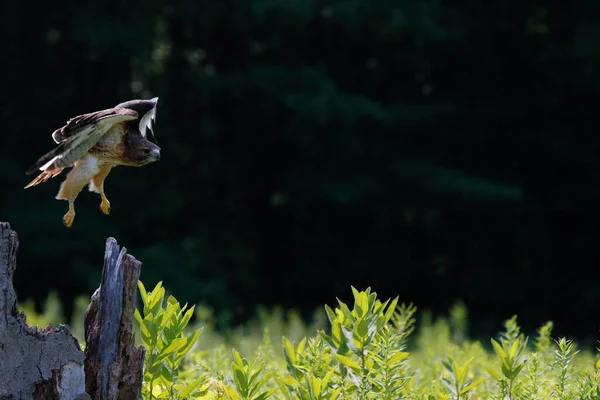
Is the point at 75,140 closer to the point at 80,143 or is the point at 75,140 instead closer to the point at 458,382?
the point at 80,143

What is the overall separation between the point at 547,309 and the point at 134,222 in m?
6.50

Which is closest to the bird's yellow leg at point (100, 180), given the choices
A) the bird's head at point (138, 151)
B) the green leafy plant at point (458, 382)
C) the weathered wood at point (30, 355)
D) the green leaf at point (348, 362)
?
the bird's head at point (138, 151)

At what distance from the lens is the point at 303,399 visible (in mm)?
2730

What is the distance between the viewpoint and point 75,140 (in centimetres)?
295

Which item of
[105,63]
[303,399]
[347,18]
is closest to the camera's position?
[303,399]

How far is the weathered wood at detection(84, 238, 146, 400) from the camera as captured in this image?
286cm

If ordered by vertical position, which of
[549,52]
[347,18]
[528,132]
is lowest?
[528,132]

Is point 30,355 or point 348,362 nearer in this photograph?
point 30,355

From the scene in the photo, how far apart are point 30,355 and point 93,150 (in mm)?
723

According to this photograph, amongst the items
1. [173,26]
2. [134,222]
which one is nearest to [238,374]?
[134,222]

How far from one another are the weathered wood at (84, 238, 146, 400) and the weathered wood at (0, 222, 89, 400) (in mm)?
126

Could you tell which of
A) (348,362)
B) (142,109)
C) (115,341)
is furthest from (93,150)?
(348,362)

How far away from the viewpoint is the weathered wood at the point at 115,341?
2.86 metres

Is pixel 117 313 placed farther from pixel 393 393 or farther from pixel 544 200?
pixel 544 200
